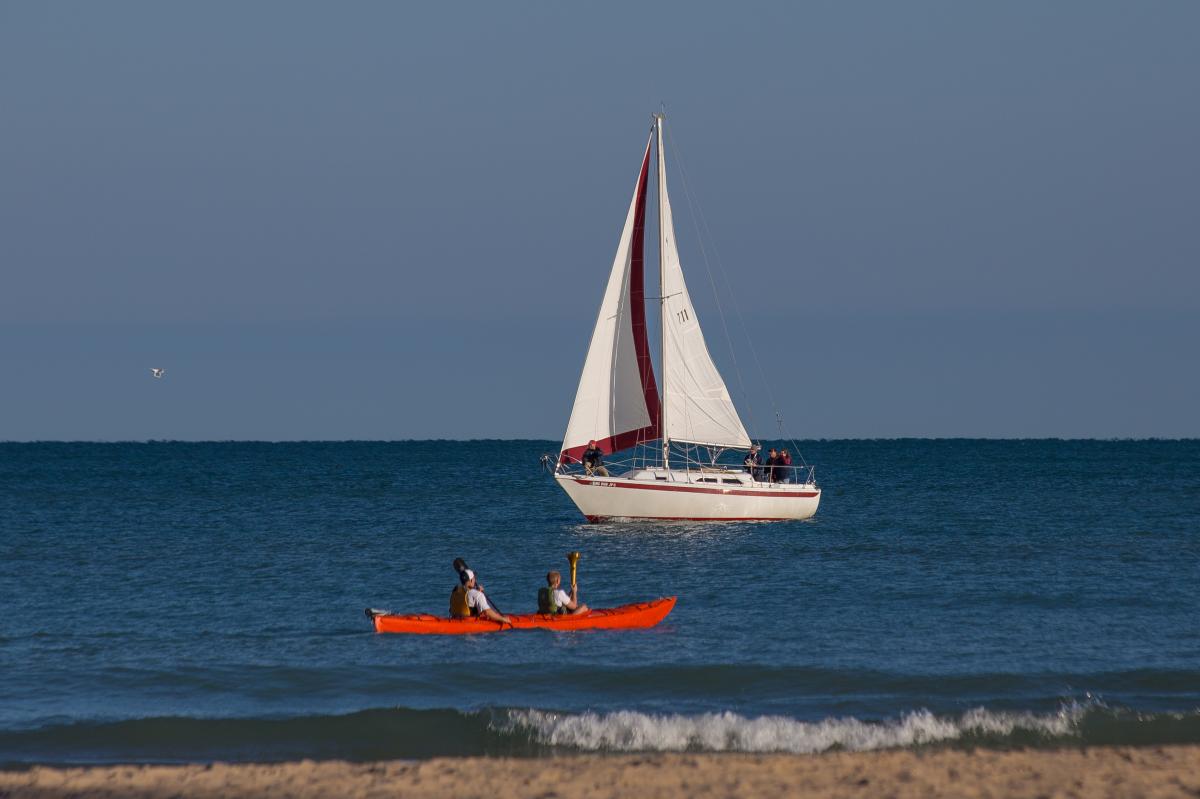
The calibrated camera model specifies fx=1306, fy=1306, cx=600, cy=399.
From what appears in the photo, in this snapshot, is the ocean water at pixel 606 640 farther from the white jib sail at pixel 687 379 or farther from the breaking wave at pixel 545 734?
the white jib sail at pixel 687 379

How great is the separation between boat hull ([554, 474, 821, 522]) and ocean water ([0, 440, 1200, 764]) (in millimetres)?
880

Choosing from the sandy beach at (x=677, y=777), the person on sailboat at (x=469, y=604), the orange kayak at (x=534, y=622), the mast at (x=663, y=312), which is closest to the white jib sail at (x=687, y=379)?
the mast at (x=663, y=312)

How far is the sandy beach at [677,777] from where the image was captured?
16062 mm

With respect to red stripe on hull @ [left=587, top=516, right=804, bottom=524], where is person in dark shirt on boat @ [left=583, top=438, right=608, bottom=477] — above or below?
above

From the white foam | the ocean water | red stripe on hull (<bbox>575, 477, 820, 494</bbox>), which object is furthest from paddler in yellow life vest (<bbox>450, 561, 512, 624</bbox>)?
red stripe on hull (<bbox>575, 477, 820, 494</bbox>)

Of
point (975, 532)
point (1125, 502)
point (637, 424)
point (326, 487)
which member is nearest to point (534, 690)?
point (637, 424)

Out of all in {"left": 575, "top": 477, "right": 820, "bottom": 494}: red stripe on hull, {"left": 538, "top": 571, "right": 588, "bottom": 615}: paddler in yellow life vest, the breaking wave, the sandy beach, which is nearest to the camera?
the sandy beach

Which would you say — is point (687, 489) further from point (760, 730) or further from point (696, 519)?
point (760, 730)

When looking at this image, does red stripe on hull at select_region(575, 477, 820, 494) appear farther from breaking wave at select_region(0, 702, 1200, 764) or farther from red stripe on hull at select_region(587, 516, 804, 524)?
breaking wave at select_region(0, 702, 1200, 764)

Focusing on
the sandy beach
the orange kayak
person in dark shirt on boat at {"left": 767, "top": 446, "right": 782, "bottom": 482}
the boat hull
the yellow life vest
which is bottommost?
the sandy beach

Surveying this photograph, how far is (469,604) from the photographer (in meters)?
26.8

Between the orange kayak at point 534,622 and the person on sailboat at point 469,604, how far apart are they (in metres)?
0.16

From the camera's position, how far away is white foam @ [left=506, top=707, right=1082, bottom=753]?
18.8 meters

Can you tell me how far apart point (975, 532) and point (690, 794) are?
3475cm
